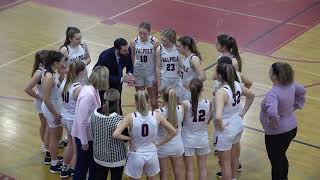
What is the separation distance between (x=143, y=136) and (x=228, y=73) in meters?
1.22

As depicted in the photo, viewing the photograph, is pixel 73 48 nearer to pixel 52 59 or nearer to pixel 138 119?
pixel 52 59

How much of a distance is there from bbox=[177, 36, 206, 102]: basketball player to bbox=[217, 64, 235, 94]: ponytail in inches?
37.3

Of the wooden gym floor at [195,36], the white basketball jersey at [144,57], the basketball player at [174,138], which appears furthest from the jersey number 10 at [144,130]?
the white basketball jersey at [144,57]

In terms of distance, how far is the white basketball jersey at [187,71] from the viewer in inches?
304

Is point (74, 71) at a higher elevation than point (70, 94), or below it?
higher

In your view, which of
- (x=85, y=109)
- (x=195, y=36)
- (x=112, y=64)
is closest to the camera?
(x=85, y=109)

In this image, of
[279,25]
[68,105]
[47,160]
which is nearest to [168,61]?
[68,105]

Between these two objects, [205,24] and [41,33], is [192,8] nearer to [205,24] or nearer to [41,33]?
[205,24]

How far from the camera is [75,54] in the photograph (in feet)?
26.1

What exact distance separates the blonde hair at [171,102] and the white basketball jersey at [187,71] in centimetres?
142

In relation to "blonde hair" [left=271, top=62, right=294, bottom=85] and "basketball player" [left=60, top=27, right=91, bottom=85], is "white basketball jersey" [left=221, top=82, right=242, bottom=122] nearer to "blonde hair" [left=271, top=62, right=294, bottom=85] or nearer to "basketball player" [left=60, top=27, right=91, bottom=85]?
Result: "blonde hair" [left=271, top=62, right=294, bottom=85]

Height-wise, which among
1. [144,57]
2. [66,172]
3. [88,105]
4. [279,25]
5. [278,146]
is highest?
[279,25]

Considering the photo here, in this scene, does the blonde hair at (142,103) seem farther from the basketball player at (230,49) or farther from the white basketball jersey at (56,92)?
the white basketball jersey at (56,92)

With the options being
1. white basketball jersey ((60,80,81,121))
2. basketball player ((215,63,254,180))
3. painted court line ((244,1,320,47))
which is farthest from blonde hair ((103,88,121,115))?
painted court line ((244,1,320,47))
